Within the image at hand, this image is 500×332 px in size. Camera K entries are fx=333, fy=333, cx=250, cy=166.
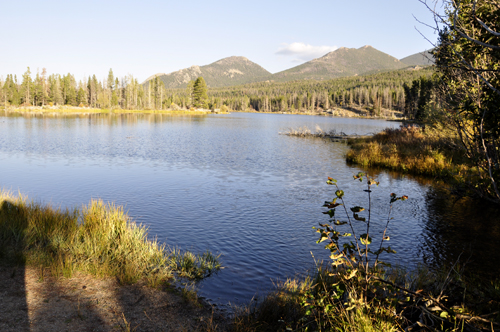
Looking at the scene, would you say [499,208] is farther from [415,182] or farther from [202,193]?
[202,193]

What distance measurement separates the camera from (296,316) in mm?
5824

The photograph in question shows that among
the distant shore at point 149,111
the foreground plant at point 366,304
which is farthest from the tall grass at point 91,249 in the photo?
the distant shore at point 149,111

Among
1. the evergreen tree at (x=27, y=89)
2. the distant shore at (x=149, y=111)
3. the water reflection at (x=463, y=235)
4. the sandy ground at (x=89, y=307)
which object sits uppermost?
the evergreen tree at (x=27, y=89)

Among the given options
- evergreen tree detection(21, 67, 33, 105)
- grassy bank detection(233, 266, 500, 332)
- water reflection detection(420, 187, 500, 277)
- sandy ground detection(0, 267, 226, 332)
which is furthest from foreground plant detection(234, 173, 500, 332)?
evergreen tree detection(21, 67, 33, 105)

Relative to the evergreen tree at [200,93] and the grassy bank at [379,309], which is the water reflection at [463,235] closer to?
the grassy bank at [379,309]

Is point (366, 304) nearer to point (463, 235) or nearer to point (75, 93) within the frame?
point (463, 235)

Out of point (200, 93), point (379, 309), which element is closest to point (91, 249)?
point (379, 309)

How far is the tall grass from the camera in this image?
7148 millimetres

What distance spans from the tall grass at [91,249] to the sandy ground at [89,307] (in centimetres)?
32

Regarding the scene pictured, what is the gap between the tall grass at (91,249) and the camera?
7148mm

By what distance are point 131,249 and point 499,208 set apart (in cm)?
1495

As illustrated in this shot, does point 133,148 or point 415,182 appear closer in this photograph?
point 415,182

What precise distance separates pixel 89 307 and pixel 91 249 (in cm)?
221

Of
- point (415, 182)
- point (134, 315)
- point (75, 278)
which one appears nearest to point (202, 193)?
point (75, 278)
